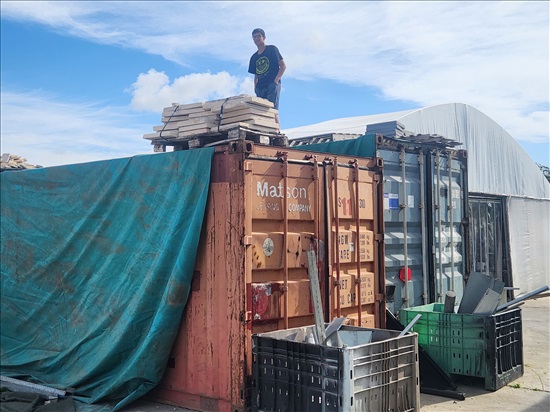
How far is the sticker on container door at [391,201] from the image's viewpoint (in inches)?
330

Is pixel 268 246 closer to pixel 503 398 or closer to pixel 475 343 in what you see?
pixel 475 343

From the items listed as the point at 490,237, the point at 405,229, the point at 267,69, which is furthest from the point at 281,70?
the point at 490,237

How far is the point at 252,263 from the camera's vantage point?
19.9ft

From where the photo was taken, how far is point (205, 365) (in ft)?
20.6

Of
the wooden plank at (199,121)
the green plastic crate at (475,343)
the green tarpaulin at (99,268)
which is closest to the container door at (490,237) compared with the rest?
the green plastic crate at (475,343)

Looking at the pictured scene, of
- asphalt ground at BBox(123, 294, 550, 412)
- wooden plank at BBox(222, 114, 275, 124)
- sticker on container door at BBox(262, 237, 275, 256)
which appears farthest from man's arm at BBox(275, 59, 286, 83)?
asphalt ground at BBox(123, 294, 550, 412)

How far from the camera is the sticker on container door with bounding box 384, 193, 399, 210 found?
8383mm

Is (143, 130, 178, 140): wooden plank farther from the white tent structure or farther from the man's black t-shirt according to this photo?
the white tent structure

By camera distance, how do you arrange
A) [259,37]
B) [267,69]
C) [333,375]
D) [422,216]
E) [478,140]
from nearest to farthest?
[333,375]
[422,216]
[267,69]
[259,37]
[478,140]

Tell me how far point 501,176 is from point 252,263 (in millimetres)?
14048

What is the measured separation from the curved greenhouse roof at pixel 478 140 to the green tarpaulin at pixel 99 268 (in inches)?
356

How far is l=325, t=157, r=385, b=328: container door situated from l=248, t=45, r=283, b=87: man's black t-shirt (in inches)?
99.4

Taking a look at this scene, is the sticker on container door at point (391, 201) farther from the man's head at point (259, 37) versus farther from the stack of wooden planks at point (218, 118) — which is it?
the man's head at point (259, 37)

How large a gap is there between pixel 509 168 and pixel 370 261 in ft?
42.2
